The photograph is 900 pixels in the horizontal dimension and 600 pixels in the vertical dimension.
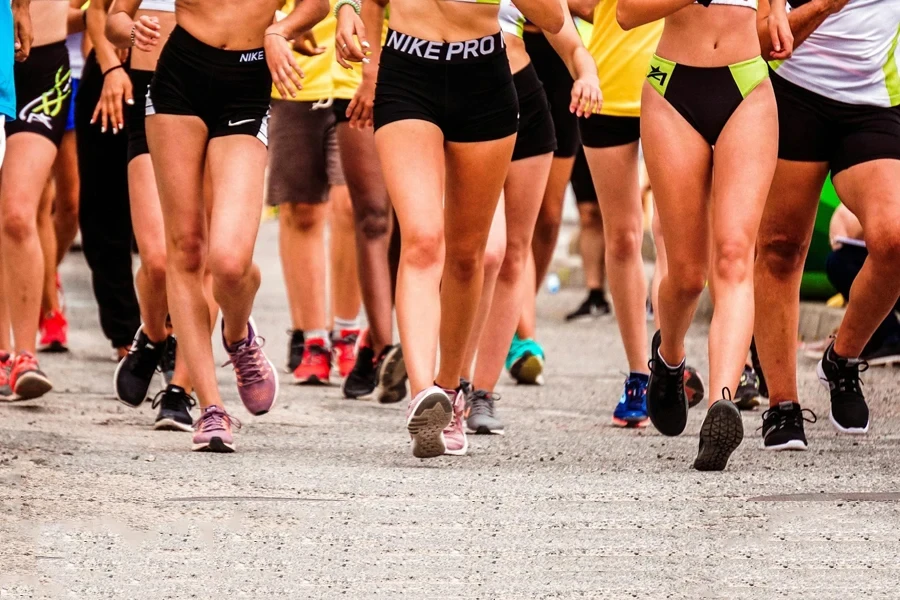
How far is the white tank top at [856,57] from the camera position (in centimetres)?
612

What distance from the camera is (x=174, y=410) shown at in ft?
22.7

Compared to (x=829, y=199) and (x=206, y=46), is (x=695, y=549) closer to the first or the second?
(x=206, y=46)

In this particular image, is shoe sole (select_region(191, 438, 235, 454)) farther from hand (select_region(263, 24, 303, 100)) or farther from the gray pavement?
hand (select_region(263, 24, 303, 100))

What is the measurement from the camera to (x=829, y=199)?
10.5 metres

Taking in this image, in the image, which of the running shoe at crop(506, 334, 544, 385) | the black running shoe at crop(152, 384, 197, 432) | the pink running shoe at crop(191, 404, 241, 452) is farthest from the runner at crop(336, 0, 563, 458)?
the running shoe at crop(506, 334, 544, 385)

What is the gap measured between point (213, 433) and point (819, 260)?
609 cm

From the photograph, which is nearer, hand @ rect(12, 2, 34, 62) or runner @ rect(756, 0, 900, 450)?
runner @ rect(756, 0, 900, 450)

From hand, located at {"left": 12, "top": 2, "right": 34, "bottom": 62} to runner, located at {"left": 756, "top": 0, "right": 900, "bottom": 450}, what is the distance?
2921 millimetres

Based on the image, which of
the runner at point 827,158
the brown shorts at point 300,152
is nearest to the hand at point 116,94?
the brown shorts at point 300,152

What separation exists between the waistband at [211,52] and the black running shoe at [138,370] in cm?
155

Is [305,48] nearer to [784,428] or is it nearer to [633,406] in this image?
[633,406]

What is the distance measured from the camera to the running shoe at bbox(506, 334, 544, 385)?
902 centimetres

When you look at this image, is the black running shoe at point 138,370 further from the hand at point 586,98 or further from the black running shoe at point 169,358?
the hand at point 586,98

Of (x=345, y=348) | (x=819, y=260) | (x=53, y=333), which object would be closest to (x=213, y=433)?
(x=345, y=348)
